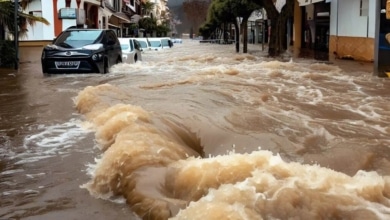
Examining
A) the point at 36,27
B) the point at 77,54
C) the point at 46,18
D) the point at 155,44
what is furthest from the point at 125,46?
the point at 155,44

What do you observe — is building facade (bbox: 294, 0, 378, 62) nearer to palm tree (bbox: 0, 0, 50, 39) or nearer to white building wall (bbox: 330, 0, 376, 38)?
white building wall (bbox: 330, 0, 376, 38)

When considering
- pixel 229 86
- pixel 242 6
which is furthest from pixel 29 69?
pixel 242 6

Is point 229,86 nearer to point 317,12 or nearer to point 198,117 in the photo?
point 198,117

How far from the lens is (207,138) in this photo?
7285 millimetres

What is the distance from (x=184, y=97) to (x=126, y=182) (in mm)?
5970

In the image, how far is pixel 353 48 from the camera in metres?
24.5

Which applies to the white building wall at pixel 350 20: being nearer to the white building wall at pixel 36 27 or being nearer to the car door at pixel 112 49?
the car door at pixel 112 49

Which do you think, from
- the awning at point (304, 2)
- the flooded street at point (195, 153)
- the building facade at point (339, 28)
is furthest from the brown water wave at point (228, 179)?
the awning at point (304, 2)

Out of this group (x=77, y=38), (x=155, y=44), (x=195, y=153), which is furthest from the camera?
(x=155, y=44)

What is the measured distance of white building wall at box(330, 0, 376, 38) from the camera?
22.5 meters

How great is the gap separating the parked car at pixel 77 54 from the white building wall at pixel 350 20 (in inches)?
459

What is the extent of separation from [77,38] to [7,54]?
14.3 feet

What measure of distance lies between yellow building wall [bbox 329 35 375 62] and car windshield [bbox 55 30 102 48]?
11.6 m

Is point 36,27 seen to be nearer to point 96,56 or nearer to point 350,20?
point 350,20
